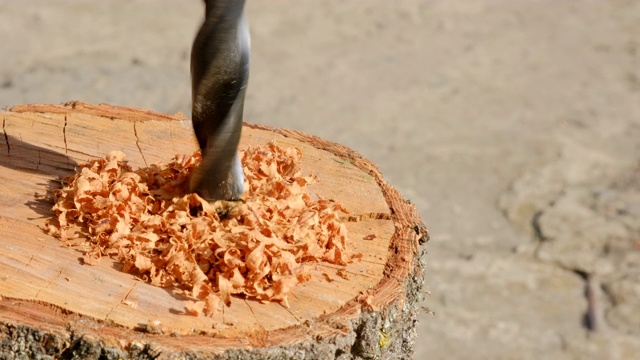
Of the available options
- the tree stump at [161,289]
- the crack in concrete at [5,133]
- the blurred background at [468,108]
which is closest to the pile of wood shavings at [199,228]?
the tree stump at [161,289]

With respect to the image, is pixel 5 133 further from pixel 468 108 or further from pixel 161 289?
pixel 468 108

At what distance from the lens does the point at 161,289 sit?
2.46 m

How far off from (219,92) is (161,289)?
1.87 feet

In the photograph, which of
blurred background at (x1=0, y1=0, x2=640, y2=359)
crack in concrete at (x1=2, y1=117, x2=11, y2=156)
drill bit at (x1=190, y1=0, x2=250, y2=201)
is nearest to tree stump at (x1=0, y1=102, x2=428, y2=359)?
crack in concrete at (x1=2, y1=117, x2=11, y2=156)

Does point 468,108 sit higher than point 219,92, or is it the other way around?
point 219,92

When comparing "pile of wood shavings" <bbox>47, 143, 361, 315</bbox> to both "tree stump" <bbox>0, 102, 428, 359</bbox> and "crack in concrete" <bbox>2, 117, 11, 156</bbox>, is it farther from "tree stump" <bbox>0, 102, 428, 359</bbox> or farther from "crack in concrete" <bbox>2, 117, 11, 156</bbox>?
"crack in concrete" <bbox>2, 117, 11, 156</bbox>

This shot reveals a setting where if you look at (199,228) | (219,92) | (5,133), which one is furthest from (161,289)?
(5,133)

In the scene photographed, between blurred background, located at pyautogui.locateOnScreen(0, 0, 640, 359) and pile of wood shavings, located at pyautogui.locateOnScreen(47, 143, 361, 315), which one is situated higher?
pile of wood shavings, located at pyautogui.locateOnScreen(47, 143, 361, 315)

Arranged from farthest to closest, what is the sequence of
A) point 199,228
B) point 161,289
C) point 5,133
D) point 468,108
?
point 468,108
point 5,133
point 199,228
point 161,289

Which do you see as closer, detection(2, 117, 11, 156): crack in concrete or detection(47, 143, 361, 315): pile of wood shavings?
detection(47, 143, 361, 315): pile of wood shavings

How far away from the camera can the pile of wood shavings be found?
249cm

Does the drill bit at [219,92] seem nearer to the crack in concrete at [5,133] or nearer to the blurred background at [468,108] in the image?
the crack in concrete at [5,133]

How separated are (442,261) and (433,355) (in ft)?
2.33

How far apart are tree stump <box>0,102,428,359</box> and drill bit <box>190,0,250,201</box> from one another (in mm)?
401
